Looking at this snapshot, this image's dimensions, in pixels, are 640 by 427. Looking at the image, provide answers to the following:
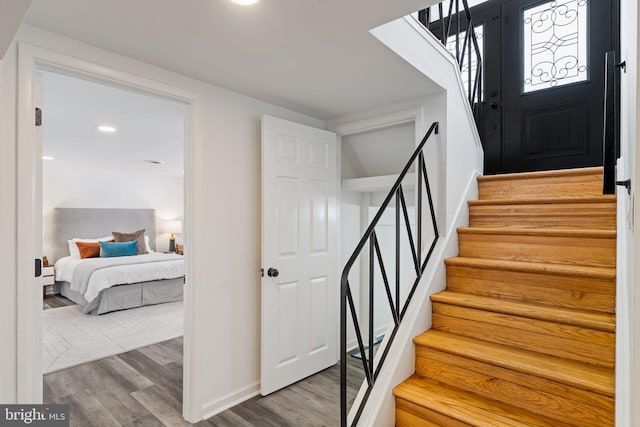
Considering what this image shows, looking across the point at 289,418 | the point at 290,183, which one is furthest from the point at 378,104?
the point at 289,418

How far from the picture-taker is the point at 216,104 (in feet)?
7.87

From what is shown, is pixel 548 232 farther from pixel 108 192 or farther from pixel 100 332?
pixel 108 192

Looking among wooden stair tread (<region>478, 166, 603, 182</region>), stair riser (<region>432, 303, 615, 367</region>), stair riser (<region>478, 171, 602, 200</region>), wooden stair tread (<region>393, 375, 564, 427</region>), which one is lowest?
wooden stair tread (<region>393, 375, 564, 427</region>)

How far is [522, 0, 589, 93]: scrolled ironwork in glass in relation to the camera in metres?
3.19

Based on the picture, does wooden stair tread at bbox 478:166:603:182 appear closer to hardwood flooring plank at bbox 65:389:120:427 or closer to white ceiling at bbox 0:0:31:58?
white ceiling at bbox 0:0:31:58

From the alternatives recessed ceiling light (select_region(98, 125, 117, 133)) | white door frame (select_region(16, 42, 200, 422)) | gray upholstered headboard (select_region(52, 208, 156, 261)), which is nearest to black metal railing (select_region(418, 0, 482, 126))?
white door frame (select_region(16, 42, 200, 422))

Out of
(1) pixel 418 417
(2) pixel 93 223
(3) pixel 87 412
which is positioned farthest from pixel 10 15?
(2) pixel 93 223

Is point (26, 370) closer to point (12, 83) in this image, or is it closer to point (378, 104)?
point (12, 83)

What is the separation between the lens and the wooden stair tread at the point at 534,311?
162 cm

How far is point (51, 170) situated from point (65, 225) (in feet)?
3.20

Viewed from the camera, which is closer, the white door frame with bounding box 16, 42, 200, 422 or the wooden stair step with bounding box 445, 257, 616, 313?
the white door frame with bounding box 16, 42, 200, 422

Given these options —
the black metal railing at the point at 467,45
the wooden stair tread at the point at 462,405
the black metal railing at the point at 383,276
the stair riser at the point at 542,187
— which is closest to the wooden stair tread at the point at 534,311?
the black metal railing at the point at 383,276

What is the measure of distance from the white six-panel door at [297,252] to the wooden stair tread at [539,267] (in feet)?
3.61

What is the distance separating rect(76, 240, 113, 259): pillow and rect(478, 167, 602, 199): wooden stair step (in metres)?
6.09
